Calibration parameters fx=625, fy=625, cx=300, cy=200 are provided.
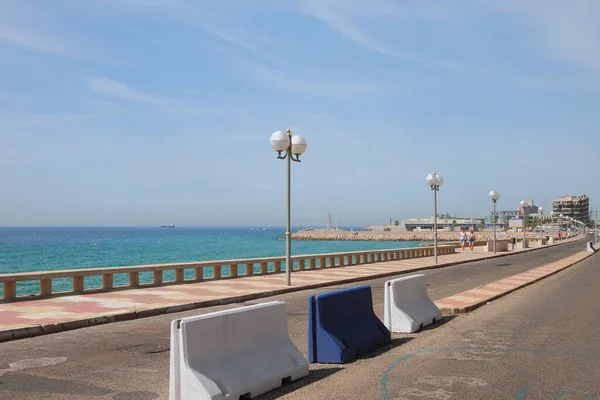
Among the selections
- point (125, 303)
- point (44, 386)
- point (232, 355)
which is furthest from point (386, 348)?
point (125, 303)

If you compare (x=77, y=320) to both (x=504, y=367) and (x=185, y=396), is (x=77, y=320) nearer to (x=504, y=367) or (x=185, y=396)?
(x=185, y=396)

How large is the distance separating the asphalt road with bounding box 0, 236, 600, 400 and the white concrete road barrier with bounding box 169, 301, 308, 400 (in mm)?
Answer: 250

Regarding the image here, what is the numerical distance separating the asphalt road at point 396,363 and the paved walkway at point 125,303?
39cm

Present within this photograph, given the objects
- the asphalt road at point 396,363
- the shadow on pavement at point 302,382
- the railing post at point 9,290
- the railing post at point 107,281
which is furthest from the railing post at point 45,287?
the shadow on pavement at point 302,382

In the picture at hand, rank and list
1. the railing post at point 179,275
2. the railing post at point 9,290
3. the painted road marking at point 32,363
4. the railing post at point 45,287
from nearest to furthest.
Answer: the painted road marking at point 32,363 → the railing post at point 9,290 → the railing post at point 45,287 → the railing post at point 179,275

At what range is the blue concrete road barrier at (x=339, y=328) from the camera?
820 cm

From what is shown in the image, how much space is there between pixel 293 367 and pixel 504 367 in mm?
2719

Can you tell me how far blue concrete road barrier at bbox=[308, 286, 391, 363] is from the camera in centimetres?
820

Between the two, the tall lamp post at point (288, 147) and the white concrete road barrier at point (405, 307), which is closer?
the white concrete road barrier at point (405, 307)

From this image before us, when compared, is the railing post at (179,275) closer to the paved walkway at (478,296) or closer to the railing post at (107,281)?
the railing post at (107,281)

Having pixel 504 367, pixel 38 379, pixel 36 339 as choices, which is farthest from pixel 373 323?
pixel 36 339

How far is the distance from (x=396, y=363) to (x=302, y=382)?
61.6 inches

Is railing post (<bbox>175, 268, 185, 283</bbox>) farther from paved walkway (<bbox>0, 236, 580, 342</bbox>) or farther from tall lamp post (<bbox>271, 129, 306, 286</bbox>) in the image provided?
tall lamp post (<bbox>271, 129, 306, 286</bbox>)

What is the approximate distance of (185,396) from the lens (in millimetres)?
6023
